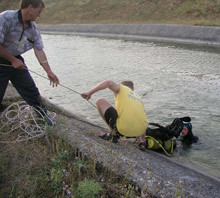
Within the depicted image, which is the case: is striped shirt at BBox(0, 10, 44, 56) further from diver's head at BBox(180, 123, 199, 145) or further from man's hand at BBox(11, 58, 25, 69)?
diver's head at BBox(180, 123, 199, 145)

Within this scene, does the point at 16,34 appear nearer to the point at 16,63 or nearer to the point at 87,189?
the point at 16,63

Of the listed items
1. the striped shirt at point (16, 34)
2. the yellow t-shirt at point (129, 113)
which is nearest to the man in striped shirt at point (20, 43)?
the striped shirt at point (16, 34)

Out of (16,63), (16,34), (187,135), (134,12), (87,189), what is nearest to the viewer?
(87,189)

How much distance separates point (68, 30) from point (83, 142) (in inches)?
1389

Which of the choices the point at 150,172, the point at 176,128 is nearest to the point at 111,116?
the point at 150,172

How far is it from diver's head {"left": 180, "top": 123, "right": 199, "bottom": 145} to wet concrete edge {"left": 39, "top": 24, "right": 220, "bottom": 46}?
16.6 metres

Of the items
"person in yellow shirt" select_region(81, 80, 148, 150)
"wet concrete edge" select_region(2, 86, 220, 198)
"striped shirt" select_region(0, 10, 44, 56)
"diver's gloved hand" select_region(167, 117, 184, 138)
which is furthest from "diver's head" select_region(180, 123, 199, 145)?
"striped shirt" select_region(0, 10, 44, 56)

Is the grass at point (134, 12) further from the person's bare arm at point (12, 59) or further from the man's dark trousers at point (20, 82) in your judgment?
the person's bare arm at point (12, 59)

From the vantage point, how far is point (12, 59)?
4.68 metres

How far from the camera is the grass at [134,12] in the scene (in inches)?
1190

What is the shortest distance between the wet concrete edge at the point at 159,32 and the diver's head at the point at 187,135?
16.6 m

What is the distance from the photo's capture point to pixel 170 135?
5895mm

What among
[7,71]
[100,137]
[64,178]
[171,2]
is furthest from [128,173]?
[171,2]

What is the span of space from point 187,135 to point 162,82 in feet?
18.4
